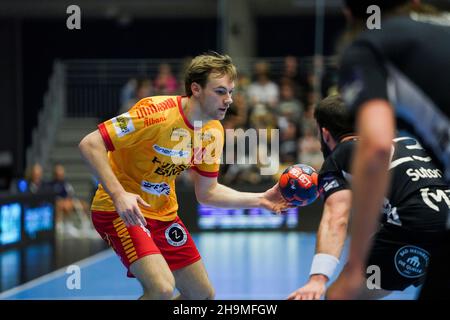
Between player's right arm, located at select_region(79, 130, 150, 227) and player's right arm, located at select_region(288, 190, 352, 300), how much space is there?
1181mm

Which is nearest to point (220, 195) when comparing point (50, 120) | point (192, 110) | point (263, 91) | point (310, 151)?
point (192, 110)

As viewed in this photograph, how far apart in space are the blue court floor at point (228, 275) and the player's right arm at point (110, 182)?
351 centimetres

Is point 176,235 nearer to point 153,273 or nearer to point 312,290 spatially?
point 153,273

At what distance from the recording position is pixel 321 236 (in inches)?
132

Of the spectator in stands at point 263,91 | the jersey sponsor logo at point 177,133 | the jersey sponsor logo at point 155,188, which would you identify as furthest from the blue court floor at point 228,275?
the spectator in stands at point 263,91

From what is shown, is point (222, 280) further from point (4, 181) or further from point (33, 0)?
point (33, 0)

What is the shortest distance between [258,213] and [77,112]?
21.6ft

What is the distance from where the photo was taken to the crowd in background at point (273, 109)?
1473 centimetres

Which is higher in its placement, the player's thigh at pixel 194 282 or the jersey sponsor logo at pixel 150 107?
the jersey sponsor logo at pixel 150 107

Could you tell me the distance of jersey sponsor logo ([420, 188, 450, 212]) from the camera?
4051mm

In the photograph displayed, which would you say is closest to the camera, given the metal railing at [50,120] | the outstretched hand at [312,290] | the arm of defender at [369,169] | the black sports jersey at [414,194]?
the arm of defender at [369,169]

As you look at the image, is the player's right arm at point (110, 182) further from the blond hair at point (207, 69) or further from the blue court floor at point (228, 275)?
the blue court floor at point (228, 275)

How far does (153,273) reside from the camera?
462cm
